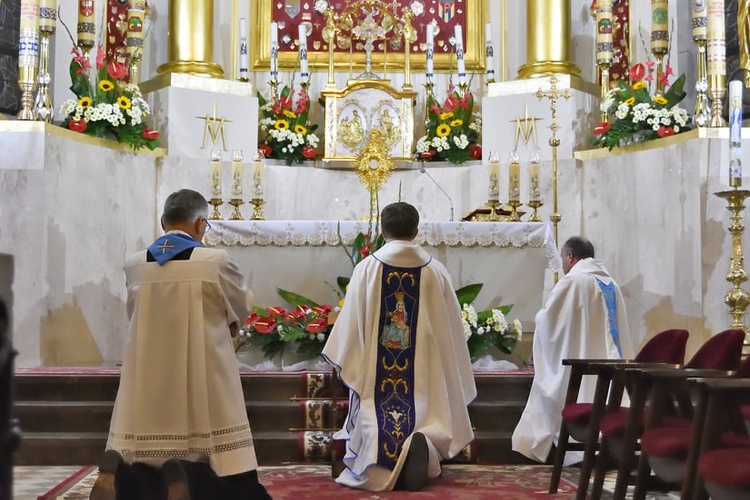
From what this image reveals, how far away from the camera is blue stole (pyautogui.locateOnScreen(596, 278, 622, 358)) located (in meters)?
6.98

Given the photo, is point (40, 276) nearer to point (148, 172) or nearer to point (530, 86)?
point (148, 172)

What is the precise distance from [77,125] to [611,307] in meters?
4.74

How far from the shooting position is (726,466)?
3717 mm

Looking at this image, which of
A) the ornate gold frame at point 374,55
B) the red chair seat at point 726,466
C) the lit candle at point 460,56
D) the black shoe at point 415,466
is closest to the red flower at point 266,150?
the ornate gold frame at point 374,55

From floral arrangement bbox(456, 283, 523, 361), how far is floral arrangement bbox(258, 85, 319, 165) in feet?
9.88

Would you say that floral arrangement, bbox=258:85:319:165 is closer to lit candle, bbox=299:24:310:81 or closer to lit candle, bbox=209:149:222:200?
lit candle, bbox=299:24:310:81

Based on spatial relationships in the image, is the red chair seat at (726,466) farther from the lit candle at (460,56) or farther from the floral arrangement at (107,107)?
the lit candle at (460,56)

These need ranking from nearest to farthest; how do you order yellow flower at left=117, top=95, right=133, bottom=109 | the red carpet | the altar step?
the red carpet, the altar step, yellow flower at left=117, top=95, right=133, bottom=109

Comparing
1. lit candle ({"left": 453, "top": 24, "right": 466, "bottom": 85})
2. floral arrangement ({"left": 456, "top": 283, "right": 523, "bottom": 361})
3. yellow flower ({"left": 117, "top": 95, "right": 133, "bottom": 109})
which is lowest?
floral arrangement ({"left": 456, "top": 283, "right": 523, "bottom": 361})

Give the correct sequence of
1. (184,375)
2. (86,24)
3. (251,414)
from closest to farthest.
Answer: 1. (184,375)
2. (251,414)
3. (86,24)

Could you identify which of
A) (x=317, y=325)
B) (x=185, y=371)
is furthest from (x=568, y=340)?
(x=185, y=371)

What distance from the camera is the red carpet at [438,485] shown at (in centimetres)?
589

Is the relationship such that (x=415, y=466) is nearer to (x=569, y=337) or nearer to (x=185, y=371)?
(x=569, y=337)

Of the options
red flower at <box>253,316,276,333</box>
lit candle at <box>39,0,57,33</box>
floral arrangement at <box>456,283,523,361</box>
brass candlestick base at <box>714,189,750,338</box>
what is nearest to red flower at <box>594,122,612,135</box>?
brass candlestick base at <box>714,189,750,338</box>
